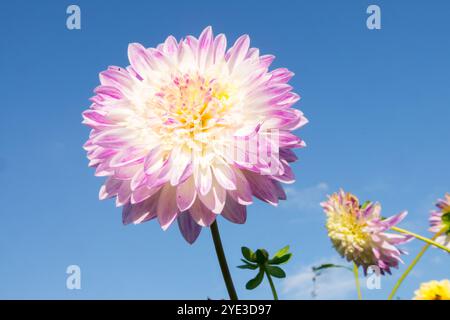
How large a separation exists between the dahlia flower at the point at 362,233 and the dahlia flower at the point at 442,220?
44 centimetres

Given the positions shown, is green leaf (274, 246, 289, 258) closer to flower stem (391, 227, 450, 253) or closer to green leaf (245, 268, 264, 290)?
green leaf (245, 268, 264, 290)

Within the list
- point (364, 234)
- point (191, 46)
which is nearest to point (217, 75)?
point (191, 46)

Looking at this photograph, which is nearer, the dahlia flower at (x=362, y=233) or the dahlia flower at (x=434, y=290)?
the dahlia flower at (x=362, y=233)

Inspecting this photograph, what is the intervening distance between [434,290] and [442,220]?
0.33 meters

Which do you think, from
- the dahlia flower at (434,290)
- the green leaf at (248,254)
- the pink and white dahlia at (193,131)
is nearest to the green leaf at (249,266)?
the green leaf at (248,254)

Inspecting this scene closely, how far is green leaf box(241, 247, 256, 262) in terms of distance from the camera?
166cm

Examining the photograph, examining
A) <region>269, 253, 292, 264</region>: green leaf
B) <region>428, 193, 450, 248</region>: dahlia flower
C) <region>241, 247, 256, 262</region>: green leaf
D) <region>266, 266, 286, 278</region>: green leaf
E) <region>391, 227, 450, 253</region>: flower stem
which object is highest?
<region>428, 193, 450, 248</region>: dahlia flower

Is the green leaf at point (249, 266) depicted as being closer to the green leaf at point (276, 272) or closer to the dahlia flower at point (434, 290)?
the green leaf at point (276, 272)

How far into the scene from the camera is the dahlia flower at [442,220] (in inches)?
101

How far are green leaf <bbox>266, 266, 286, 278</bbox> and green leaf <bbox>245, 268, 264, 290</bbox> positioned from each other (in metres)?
0.02

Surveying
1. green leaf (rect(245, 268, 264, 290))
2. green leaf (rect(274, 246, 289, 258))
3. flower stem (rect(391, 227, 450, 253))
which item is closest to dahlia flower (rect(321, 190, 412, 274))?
flower stem (rect(391, 227, 450, 253))
